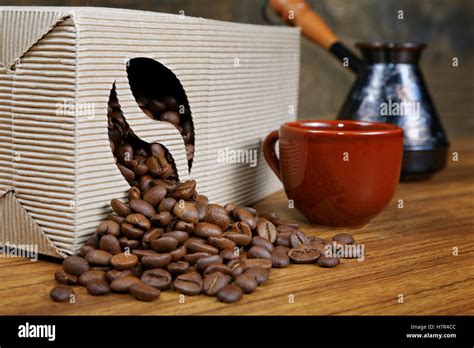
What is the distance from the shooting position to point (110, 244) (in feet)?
2.45

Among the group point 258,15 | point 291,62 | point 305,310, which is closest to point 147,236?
point 305,310

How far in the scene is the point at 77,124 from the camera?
75 cm

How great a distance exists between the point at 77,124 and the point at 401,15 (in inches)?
51.7

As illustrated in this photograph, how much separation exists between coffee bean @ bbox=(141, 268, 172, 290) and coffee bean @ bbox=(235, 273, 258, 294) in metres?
0.07

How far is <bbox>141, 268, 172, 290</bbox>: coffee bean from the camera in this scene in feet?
2.29

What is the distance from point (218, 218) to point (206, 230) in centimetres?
4

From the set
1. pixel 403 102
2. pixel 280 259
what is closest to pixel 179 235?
pixel 280 259

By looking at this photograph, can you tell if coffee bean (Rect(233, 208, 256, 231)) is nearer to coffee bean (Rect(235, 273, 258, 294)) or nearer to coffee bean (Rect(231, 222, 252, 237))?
coffee bean (Rect(231, 222, 252, 237))

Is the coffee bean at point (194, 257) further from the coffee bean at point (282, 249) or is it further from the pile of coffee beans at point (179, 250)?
the coffee bean at point (282, 249)

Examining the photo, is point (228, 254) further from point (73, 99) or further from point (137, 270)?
point (73, 99)

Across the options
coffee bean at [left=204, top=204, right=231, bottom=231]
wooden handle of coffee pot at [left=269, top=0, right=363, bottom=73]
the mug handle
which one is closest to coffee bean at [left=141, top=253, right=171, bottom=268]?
coffee bean at [left=204, top=204, right=231, bottom=231]

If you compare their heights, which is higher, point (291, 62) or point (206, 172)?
point (291, 62)

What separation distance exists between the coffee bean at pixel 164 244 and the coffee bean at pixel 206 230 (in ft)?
0.14

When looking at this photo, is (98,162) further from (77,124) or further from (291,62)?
(291,62)
